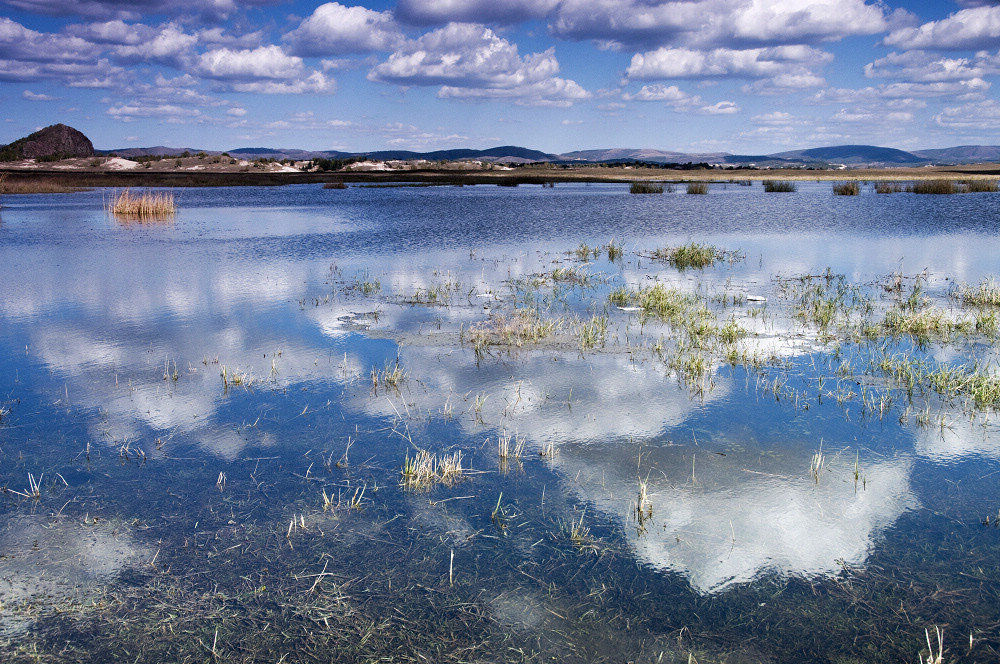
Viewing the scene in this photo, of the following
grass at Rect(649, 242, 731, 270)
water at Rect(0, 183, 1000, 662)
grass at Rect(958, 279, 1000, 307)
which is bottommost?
water at Rect(0, 183, 1000, 662)

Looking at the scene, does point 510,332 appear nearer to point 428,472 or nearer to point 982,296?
point 428,472

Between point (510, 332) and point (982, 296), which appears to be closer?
point (510, 332)

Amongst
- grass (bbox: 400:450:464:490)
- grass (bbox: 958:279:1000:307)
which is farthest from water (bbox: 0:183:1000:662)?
grass (bbox: 958:279:1000:307)

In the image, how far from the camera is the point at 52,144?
487 ft

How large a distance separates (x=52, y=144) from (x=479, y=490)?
178 metres

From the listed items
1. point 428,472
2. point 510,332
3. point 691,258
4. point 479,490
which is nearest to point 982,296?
point 691,258

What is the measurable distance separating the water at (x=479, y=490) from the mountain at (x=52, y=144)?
152188mm

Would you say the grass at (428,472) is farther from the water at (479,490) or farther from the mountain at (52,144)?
the mountain at (52,144)

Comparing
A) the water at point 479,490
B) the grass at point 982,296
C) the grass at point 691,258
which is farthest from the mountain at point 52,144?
the grass at point 982,296

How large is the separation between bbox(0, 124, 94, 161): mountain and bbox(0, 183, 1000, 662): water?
499 feet

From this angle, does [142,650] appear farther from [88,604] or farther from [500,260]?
[500,260]

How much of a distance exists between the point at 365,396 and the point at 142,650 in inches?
224

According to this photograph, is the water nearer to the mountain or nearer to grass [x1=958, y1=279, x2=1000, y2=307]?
grass [x1=958, y1=279, x2=1000, y2=307]

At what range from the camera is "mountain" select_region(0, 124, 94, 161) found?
13925cm
